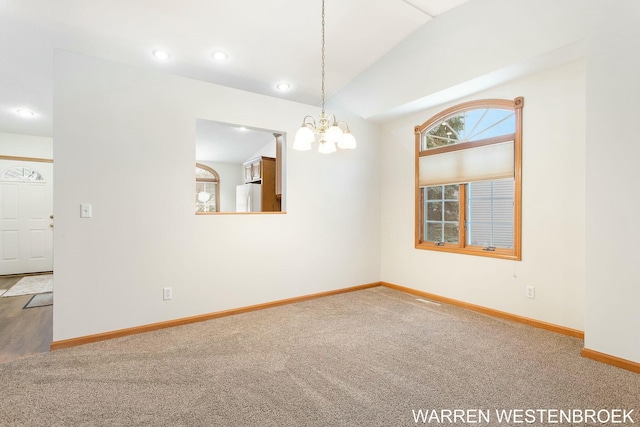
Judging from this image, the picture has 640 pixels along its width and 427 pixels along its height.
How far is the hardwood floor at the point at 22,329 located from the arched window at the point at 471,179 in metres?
4.38

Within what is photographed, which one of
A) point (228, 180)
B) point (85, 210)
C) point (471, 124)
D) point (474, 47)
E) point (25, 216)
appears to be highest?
point (474, 47)

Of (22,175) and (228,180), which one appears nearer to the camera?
→ (22,175)

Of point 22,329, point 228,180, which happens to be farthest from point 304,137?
point 228,180

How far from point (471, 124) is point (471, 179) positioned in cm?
70

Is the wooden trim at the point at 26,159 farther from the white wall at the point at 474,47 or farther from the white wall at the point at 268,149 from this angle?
the white wall at the point at 474,47

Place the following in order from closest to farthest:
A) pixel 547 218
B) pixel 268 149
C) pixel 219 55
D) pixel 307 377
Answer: pixel 307 377 < pixel 547 218 < pixel 219 55 < pixel 268 149

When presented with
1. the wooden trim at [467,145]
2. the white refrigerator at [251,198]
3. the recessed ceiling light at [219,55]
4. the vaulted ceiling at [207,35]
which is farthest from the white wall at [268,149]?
the wooden trim at [467,145]

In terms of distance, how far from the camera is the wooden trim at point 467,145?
340 centimetres

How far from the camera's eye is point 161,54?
340 centimetres

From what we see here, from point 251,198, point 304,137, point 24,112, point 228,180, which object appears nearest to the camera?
point 304,137

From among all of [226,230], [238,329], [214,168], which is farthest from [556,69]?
[214,168]

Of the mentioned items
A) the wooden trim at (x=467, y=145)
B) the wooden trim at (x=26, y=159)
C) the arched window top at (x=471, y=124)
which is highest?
the arched window top at (x=471, y=124)

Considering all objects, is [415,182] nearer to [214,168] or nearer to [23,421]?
[23,421]

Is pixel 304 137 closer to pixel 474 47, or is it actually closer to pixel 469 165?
pixel 474 47
